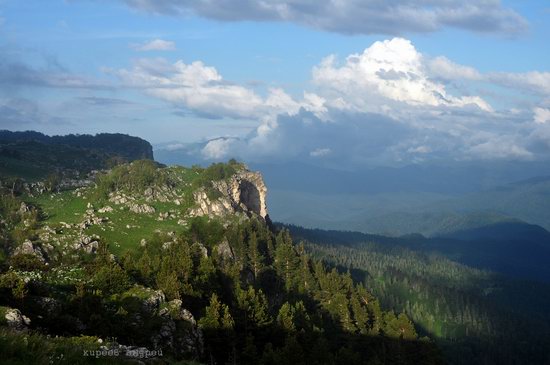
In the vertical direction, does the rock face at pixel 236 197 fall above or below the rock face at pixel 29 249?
above

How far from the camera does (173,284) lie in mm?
78562

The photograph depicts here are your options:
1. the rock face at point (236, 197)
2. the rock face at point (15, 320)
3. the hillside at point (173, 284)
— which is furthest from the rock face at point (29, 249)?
the rock face at point (15, 320)

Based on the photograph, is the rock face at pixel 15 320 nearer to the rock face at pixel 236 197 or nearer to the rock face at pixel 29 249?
the rock face at pixel 29 249

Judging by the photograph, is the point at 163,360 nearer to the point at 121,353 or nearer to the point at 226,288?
the point at 121,353

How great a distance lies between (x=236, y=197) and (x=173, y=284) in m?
99.4

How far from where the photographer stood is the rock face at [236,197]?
15576 centimetres

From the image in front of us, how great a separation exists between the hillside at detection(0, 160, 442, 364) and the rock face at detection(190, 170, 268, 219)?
0.49 metres

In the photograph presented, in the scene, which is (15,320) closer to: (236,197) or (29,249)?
(29,249)

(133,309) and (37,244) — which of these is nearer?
(133,309)

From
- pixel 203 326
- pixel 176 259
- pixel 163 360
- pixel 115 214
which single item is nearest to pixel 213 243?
pixel 115 214

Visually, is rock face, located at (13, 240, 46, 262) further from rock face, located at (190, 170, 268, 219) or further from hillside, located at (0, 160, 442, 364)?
rock face, located at (190, 170, 268, 219)

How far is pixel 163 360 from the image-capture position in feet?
91.4

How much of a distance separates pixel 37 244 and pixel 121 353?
10495 centimetres

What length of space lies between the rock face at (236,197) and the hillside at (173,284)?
493mm
